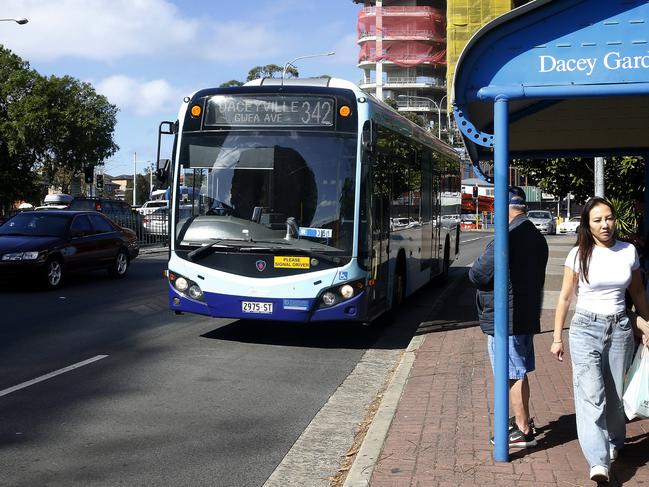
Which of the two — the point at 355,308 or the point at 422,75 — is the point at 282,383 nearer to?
the point at 355,308

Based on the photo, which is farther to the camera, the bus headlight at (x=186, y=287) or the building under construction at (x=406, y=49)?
the building under construction at (x=406, y=49)

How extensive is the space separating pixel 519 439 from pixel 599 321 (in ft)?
3.74

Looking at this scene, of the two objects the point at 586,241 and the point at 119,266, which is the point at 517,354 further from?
the point at 119,266

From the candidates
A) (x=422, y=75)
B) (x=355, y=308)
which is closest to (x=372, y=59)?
(x=422, y=75)

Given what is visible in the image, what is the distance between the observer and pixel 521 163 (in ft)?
66.8

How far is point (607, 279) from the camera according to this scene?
4961mm

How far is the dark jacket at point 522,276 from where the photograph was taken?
18.4ft

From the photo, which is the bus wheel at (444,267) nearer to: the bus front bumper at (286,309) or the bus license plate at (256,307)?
the bus front bumper at (286,309)

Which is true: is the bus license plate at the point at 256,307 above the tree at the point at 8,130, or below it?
below

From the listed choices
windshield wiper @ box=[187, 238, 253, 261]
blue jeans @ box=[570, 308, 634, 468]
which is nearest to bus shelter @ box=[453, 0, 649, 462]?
blue jeans @ box=[570, 308, 634, 468]

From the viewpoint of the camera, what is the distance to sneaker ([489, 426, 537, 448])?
5.64 m

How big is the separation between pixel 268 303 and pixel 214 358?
92 cm

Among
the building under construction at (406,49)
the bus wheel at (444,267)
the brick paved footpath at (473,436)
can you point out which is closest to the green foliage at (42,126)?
the bus wheel at (444,267)

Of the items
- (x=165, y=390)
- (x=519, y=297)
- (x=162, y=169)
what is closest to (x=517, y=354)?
(x=519, y=297)
